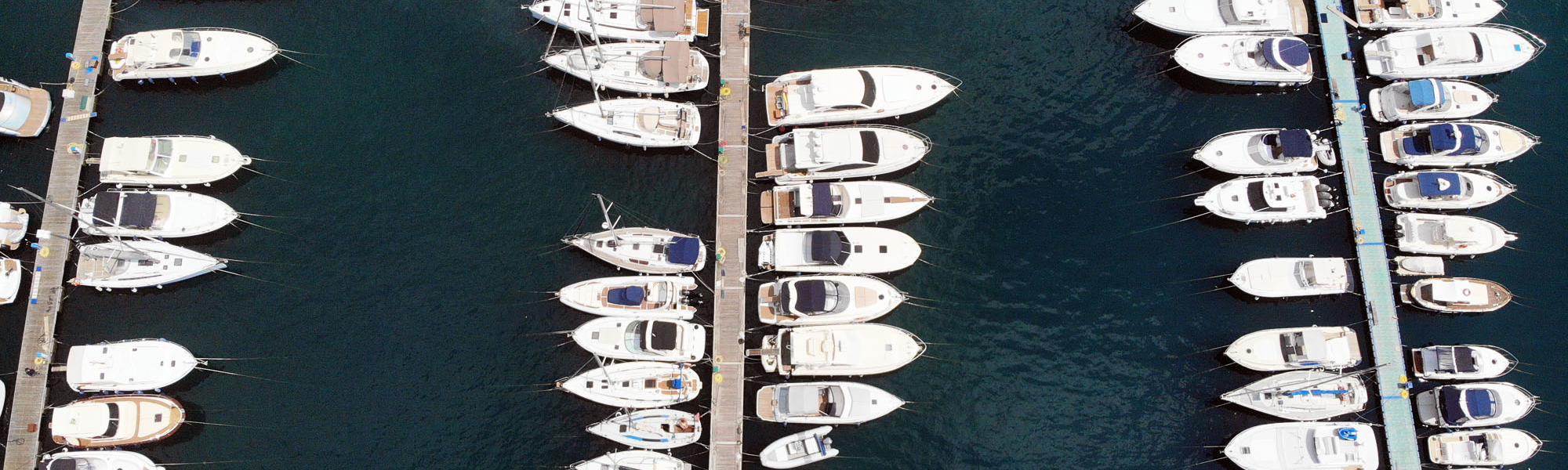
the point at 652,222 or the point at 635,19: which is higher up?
the point at 635,19

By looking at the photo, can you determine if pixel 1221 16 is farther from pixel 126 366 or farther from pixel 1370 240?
pixel 126 366

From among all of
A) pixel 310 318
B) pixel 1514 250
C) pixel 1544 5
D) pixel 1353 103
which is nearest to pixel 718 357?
pixel 310 318

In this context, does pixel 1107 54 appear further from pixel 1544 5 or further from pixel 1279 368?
pixel 1544 5

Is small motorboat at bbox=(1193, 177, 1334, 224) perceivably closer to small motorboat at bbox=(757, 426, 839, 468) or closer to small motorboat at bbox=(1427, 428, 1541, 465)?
A: small motorboat at bbox=(1427, 428, 1541, 465)

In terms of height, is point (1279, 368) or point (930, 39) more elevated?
point (930, 39)

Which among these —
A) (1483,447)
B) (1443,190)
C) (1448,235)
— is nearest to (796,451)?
(1483,447)

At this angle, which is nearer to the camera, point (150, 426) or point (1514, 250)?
point (150, 426)

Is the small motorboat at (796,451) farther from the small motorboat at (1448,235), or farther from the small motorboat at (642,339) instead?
the small motorboat at (1448,235)
